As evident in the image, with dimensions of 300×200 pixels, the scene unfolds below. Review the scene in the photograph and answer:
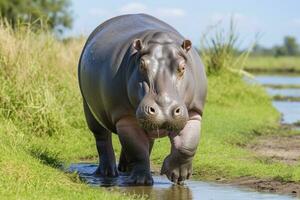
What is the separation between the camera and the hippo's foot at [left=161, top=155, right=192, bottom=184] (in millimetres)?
7277

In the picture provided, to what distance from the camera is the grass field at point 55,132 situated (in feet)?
22.3

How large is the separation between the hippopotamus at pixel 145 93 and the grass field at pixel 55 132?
23.9 inches

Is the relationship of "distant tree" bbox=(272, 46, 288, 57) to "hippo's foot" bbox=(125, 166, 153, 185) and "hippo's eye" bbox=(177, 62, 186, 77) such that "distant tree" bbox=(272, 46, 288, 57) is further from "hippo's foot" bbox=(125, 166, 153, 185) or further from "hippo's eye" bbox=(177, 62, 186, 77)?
"hippo's eye" bbox=(177, 62, 186, 77)

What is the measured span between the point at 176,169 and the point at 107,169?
1.21m

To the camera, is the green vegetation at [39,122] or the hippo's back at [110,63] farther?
the hippo's back at [110,63]

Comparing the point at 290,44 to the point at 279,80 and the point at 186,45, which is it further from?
the point at 186,45

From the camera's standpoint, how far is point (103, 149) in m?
8.56

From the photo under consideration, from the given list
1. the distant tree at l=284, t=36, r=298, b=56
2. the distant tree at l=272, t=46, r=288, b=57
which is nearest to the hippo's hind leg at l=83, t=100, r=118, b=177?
the distant tree at l=272, t=46, r=288, b=57

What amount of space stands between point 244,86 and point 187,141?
11395mm

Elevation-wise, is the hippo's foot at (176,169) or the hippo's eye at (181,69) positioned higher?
the hippo's eye at (181,69)

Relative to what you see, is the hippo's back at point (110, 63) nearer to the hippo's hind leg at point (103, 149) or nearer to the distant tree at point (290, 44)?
the hippo's hind leg at point (103, 149)

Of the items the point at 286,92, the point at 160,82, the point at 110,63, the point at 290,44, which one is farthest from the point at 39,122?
the point at 290,44

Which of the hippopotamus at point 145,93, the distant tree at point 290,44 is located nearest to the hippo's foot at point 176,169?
the hippopotamus at point 145,93

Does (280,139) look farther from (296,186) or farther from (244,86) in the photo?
(244,86)
